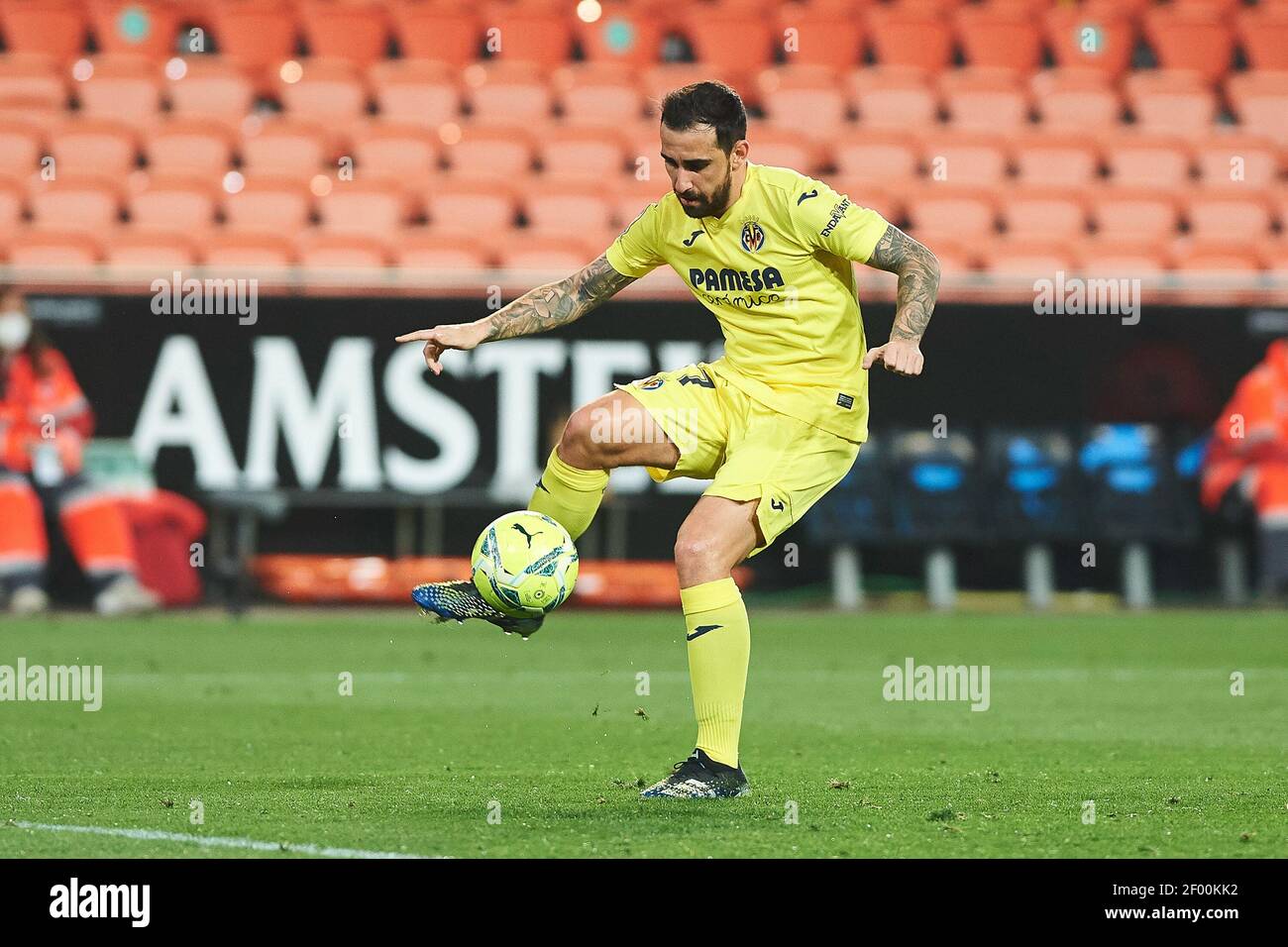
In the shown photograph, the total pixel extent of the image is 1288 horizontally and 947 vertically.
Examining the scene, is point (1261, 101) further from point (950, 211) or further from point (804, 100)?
point (804, 100)

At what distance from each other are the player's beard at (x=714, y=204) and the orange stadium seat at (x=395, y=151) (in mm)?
9598

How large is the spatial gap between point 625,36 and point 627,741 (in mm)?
11256

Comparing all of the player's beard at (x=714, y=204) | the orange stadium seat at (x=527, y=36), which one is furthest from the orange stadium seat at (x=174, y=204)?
the player's beard at (x=714, y=204)

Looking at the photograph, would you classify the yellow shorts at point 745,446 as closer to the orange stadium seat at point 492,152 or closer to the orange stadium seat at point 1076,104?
the orange stadium seat at point 492,152

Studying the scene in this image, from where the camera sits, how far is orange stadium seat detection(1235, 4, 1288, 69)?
674 inches

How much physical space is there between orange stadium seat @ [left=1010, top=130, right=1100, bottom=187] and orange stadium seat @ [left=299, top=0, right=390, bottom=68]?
5627 mm

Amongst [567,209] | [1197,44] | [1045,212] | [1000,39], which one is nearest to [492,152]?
[567,209]

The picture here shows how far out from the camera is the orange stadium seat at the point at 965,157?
15.4 meters

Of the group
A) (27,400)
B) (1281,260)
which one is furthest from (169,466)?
(1281,260)

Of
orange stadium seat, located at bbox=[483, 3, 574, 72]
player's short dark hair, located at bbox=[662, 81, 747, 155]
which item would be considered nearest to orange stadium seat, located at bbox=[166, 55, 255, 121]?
orange stadium seat, located at bbox=[483, 3, 574, 72]

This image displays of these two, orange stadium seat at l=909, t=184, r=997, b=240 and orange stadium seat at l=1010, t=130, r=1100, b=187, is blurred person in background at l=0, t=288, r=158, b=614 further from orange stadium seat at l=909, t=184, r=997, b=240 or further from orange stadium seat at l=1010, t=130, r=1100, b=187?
orange stadium seat at l=1010, t=130, r=1100, b=187

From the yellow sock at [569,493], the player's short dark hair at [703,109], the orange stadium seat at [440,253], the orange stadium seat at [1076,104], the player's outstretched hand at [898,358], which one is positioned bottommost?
the yellow sock at [569,493]

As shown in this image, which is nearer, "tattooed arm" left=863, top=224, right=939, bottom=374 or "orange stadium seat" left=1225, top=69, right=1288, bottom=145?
"tattooed arm" left=863, top=224, right=939, bottom=374
